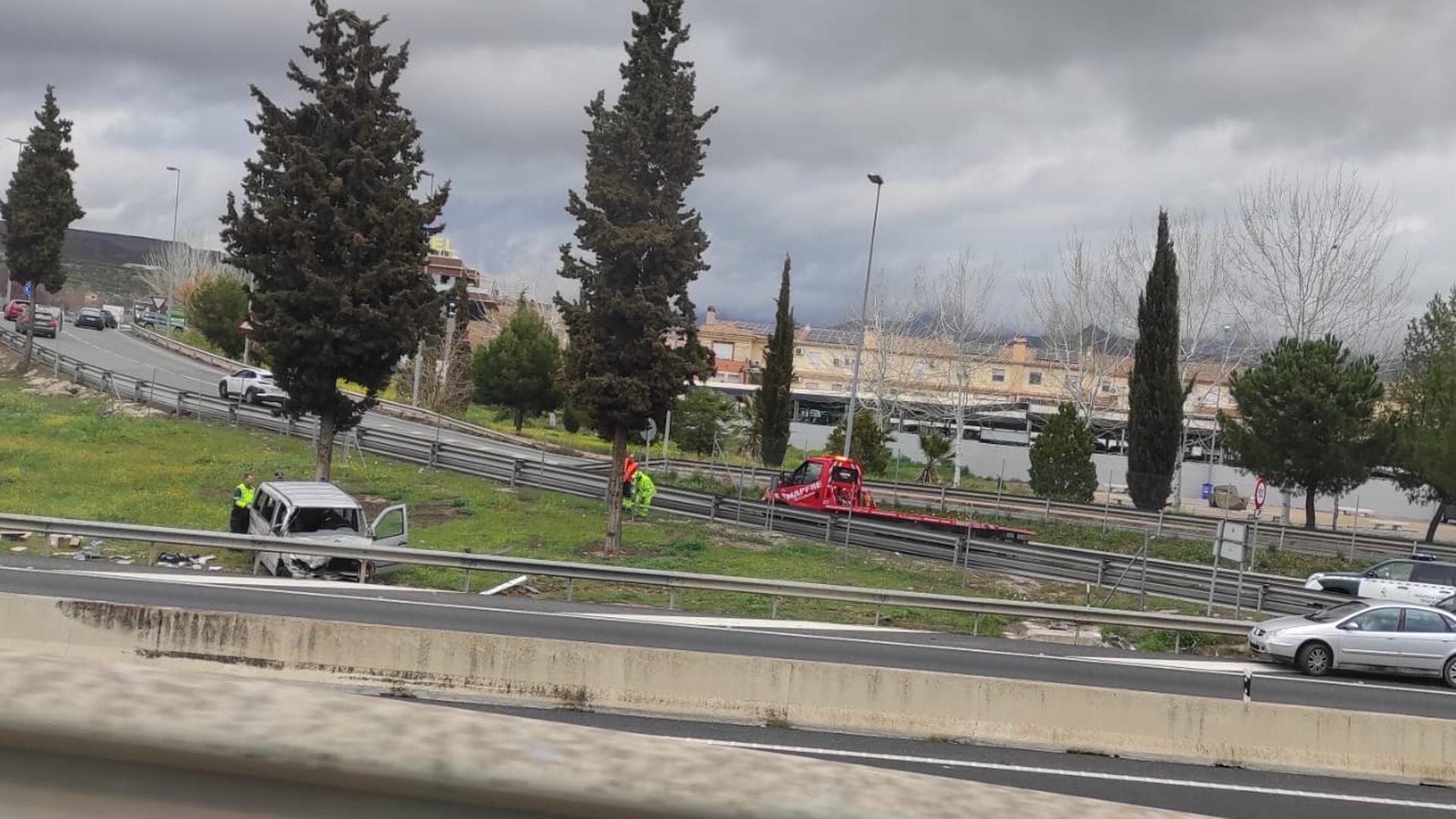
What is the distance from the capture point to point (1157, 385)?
49.6m

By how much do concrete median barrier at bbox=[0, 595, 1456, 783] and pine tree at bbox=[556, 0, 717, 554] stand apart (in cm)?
1644

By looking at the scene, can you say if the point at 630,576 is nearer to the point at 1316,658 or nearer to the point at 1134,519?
the point at 1316,658

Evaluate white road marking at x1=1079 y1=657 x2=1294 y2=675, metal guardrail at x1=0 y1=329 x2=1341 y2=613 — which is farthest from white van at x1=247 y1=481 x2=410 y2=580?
white road marking at x1=1079 y1=657 x2=1294 y2=675

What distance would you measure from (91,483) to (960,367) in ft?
142

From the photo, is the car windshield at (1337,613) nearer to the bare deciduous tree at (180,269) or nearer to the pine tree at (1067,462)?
the pine tree at (1067,462)

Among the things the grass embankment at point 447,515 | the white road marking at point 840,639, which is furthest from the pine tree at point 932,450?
the white road marking at point 840,639

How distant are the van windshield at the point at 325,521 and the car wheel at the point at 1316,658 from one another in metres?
16.8

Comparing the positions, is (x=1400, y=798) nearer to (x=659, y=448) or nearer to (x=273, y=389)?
(x=273, y=389)

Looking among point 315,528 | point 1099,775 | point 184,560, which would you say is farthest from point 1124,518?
point 1099,775

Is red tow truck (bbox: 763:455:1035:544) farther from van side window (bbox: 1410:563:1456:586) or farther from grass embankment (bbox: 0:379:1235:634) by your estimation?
van side window (bbox: 1410:563:1456:586)

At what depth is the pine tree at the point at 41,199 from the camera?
51.8 m

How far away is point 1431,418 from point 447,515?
109 feet

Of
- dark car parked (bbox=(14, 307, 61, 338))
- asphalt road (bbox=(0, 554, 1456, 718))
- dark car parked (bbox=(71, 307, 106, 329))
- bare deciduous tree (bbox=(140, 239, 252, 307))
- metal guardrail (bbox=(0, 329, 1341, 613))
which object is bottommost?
asphalt road (bbox=(0, 554, 1456, 718))

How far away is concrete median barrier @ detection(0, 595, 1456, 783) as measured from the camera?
40.9ft
